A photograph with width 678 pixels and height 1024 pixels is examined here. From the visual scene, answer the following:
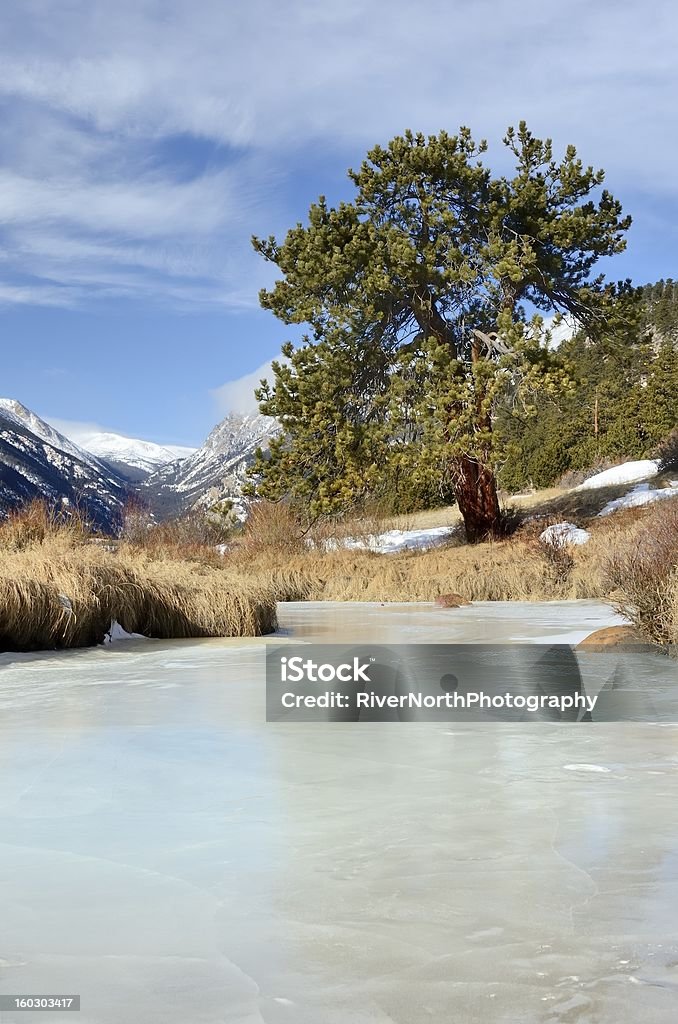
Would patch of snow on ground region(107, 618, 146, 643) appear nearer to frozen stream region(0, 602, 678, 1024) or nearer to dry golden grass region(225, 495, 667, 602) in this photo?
dry golden grass region(225, 495, 667, 602)

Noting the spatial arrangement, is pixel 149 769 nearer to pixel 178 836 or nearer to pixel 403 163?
pixel 178 836

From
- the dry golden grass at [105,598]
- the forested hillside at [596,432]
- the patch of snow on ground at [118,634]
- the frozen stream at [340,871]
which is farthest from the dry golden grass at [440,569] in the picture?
the forested hillside at [596,432]

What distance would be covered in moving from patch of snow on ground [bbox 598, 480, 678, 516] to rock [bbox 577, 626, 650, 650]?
39.5ft

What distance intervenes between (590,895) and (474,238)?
17.8 metres

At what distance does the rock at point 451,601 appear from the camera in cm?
1346

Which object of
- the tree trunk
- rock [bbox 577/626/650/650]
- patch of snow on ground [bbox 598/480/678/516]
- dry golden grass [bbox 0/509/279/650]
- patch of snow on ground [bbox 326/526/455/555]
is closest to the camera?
rock [bbox 577/626/650/650]

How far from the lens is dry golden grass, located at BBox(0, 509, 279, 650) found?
8.27m

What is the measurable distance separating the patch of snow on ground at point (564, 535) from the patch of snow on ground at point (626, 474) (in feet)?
25.2

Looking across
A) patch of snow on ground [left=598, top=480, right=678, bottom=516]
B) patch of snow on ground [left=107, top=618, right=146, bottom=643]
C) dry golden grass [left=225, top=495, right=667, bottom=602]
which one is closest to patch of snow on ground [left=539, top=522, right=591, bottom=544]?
dry golden grass [left=225, top=495, right=667, bottom=602]

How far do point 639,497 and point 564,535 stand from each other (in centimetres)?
590

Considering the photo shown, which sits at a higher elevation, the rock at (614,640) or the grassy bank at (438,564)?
the grassy bank at (438,564)

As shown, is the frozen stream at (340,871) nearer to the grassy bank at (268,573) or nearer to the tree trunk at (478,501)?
the grassy bank at (268,573)

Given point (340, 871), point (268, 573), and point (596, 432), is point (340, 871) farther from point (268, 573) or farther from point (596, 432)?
point (596, 432)

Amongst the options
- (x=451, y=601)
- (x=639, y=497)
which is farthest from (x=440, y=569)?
(x=639, y=497)
